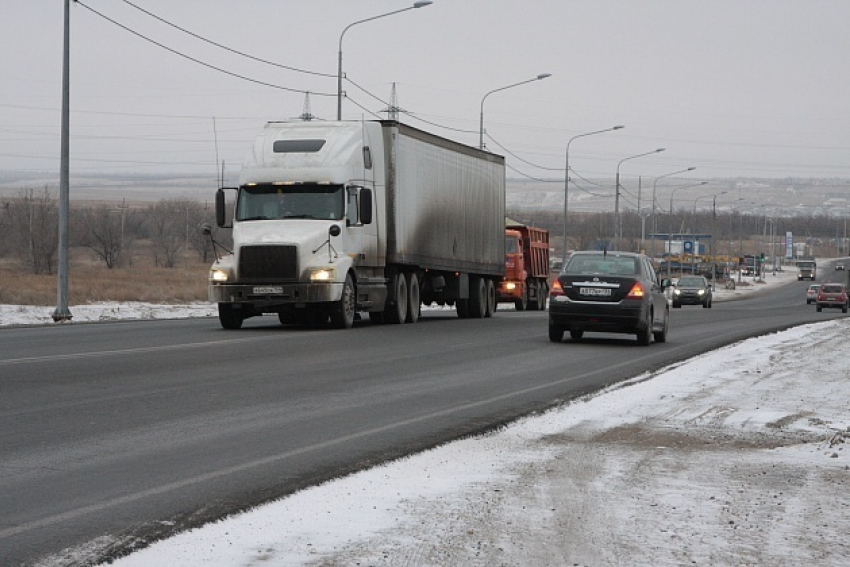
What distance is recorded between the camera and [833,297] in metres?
73.2

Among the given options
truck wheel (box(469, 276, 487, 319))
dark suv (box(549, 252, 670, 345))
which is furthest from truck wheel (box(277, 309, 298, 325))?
truck wheel (box(469, 276, 487, 319))

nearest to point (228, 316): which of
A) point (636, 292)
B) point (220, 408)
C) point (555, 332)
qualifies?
point (555, 332)

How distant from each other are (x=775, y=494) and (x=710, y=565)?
2.23 meters

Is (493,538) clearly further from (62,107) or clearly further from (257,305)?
(62,107)

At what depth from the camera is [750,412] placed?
13.4 m

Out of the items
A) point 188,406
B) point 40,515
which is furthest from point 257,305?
point 40,515

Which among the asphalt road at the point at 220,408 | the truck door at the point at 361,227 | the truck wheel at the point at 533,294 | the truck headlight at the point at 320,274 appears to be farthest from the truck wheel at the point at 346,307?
the truck wheel at the point at 533,294

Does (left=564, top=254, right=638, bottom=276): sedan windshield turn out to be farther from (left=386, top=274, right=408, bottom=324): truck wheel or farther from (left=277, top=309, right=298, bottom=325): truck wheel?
(left=277, top=309, right=298, bottom=325): truck wheel

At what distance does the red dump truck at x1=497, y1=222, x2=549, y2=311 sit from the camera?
48.7 metres

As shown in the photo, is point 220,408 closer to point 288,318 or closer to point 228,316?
point 228,316

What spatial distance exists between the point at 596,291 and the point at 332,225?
5.36 metres

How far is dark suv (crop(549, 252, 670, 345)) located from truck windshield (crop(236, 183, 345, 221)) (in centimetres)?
482

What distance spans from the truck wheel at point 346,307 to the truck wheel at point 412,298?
3738 millimetres

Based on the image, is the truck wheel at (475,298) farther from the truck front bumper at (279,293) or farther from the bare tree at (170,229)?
the bare tree at (170,229)
